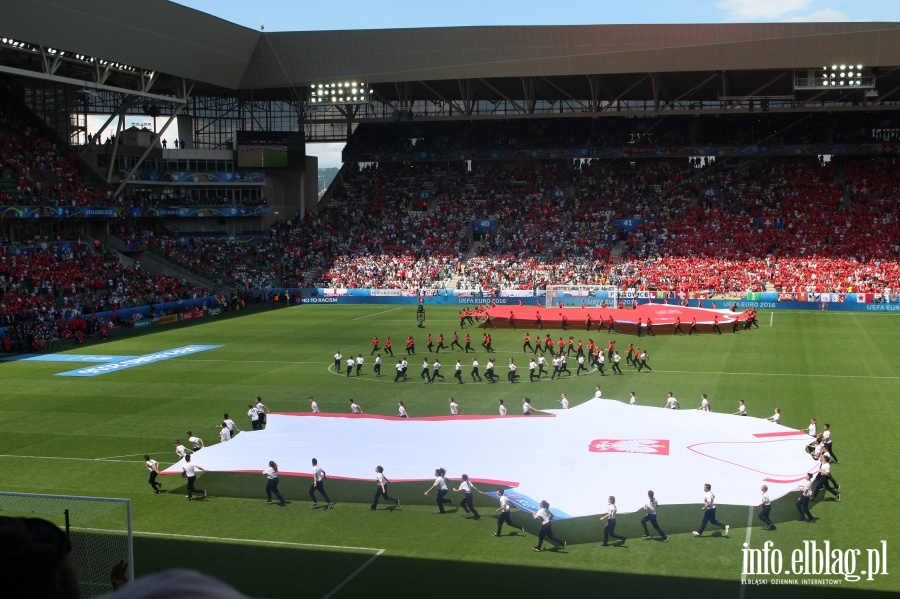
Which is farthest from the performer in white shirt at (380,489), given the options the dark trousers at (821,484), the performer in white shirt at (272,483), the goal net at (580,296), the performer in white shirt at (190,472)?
the goal net at (580,296)

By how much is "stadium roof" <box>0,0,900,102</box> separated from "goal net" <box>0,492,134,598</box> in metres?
38.2

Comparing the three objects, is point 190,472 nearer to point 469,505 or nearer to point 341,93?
point 469,505

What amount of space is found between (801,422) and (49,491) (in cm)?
1981

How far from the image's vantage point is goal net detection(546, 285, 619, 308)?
54906mm

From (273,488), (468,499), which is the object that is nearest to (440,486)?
(468,499)

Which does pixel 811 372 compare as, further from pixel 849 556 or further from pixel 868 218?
pixel 868 218

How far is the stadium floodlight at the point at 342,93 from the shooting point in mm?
64019

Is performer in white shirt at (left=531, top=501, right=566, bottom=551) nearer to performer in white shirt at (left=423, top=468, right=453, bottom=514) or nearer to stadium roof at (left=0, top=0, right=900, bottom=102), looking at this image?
performer in white shirt at (left=423, top=468, right=453, bottom=514)

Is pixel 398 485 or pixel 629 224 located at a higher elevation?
pixel 629 224

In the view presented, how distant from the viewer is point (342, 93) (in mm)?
64812

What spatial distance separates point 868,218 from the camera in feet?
206

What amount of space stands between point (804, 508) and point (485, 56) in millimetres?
Result: 48808

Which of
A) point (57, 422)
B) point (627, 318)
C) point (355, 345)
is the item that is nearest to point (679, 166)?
point (627, 318)

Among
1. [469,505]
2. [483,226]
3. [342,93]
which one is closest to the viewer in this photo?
[469,505]
